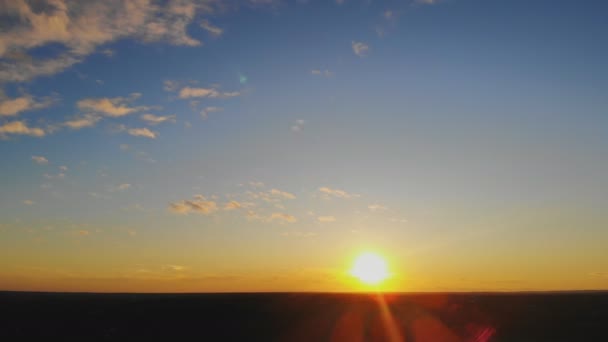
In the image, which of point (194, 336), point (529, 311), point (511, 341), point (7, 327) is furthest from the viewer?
point (529, 311)

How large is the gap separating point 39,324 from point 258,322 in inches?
864

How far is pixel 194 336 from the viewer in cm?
4756

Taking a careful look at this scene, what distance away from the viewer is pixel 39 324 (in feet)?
175

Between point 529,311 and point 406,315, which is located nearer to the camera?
point 406,315

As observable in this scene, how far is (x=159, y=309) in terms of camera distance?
7056cm

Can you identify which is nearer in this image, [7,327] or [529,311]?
[7,327]

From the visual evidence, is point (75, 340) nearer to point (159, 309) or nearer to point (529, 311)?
point (159, 309)

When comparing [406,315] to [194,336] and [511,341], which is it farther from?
[194,336]

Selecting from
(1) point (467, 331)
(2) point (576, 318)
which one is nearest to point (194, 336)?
(1) point (467, 331)

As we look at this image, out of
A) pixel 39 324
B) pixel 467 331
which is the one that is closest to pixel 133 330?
pixel 39 324


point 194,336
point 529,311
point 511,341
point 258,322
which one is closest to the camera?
point 511,341

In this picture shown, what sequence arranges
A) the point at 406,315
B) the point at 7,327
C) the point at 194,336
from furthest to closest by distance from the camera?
the point at 406,315
the point at 7,327
the point at 194,336

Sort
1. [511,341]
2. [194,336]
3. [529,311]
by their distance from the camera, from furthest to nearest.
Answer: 1. [529,311]
2. [194,336]
3. [511,341]

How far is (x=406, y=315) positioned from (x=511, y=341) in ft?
70.2
